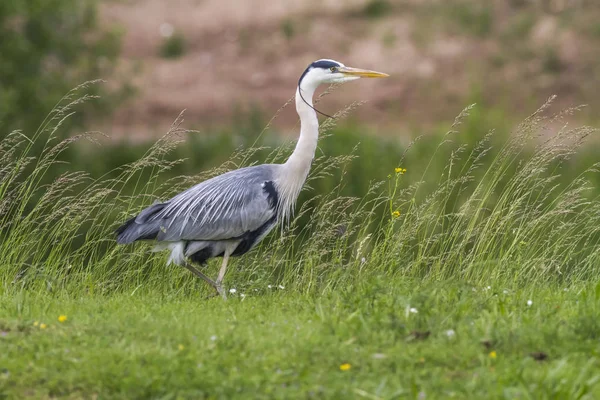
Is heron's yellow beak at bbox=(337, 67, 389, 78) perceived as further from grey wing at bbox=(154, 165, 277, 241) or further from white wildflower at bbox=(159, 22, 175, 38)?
white wildflower at bbox=(159, 22, 175, 38)

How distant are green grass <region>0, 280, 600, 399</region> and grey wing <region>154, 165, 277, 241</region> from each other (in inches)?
58.9

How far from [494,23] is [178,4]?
10.0m

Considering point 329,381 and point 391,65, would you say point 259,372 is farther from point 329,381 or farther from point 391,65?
point 391,65

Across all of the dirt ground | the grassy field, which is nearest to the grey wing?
the grassy field

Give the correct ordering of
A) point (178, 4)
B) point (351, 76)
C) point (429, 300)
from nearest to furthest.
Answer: point (429, 300)
point (351, 76)
point (178, 4)

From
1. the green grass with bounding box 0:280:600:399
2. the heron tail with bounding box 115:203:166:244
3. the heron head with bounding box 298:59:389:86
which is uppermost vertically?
the heron head with bounding box 298:59:389:86

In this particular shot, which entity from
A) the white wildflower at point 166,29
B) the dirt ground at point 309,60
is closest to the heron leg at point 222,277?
the dirt ground at point 309,60

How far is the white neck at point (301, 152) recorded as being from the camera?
322 inches

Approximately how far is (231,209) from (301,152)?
2.68 ft

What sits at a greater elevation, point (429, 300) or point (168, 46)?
point (429, 300)

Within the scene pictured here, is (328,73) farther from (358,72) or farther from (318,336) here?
(318,336)

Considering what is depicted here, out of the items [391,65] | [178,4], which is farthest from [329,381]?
[178,4]

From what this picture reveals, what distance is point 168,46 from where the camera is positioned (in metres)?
30.9

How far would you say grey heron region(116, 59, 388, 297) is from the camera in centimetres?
763
